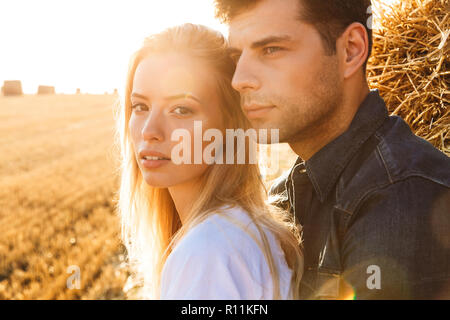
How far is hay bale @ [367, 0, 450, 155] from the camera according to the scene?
8.31ft

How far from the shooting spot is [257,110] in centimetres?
217

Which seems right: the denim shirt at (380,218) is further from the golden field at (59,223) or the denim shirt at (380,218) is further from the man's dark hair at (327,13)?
the golden field at (59,223)

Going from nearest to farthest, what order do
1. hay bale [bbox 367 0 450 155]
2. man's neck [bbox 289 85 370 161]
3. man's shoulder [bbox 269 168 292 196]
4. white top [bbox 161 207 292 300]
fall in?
white top [bbox 161 207 292 300] → man's neck [bbox 289 85 370 161] → hay bale [bbox 367 0 450 155] → man's shoulder [bbox 269 168 292 196]

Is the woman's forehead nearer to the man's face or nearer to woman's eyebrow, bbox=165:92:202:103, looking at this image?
woman's eyebrow, bbox=165:92:202:103

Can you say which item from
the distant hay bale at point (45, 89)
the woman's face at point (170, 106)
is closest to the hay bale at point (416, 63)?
the woman's face at point (170, 106)

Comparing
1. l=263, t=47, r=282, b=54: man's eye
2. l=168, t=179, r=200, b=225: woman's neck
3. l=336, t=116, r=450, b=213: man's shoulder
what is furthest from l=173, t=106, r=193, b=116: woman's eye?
l=336, t=116, r=450, b=213: man's shoulder

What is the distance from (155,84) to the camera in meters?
2.14

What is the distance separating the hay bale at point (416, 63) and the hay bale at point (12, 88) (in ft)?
201

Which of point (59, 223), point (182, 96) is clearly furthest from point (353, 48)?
point (59, 223)

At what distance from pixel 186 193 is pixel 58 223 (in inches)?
263

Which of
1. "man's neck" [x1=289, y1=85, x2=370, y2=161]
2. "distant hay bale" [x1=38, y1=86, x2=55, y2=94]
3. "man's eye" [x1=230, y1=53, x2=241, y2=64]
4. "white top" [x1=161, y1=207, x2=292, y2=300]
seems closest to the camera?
"white top" [x1=161, y1=207, x2=292, y2=300]

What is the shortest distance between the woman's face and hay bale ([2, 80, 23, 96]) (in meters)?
61.1

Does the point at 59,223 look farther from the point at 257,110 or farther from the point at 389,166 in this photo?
the point at 389,166
